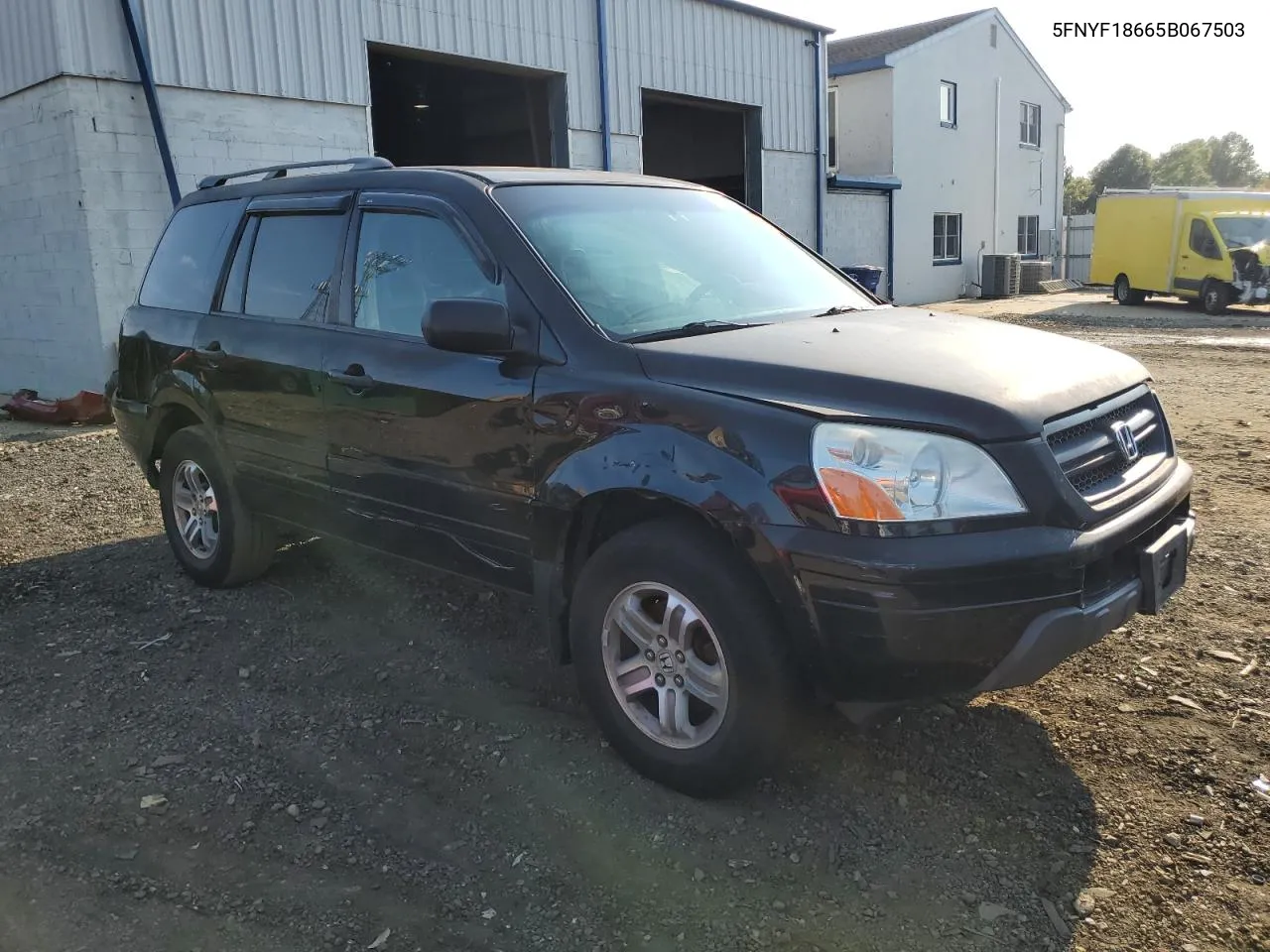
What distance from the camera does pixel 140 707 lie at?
3998 millimetres

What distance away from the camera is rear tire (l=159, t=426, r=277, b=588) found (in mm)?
4996

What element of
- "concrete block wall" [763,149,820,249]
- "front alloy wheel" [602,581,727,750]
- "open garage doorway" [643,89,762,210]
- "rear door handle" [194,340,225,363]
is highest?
"open garage doorway" [643,89,762,210]

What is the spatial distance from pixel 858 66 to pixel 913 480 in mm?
26221

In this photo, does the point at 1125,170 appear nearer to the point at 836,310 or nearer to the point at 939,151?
the point at 939,151

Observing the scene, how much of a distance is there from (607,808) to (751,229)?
2509mm

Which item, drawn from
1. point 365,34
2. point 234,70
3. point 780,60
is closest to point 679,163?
point 780,60

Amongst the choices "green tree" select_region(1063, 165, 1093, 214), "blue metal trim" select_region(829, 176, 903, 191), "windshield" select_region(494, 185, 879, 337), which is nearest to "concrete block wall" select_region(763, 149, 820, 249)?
"blue metal trim" select_region(829, 176, 903, 191)

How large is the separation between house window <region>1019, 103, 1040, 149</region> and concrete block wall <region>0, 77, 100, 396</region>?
1133 inches

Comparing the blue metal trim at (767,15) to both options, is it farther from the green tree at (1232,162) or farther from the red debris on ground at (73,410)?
the green tree at (1232,162)

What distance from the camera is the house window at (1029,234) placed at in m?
33.0

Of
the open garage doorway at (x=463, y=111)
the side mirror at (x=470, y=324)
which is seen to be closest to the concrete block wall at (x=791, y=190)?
the open garage doorway at (x=463, y=111)

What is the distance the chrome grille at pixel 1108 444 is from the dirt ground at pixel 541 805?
36.5 inches

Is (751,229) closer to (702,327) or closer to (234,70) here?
(702,327)

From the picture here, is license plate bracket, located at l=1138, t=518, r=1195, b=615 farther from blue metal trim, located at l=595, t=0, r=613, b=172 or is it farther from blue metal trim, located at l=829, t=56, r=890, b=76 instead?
blue metal trim, located at l=829, t=56, r=890, b=76
